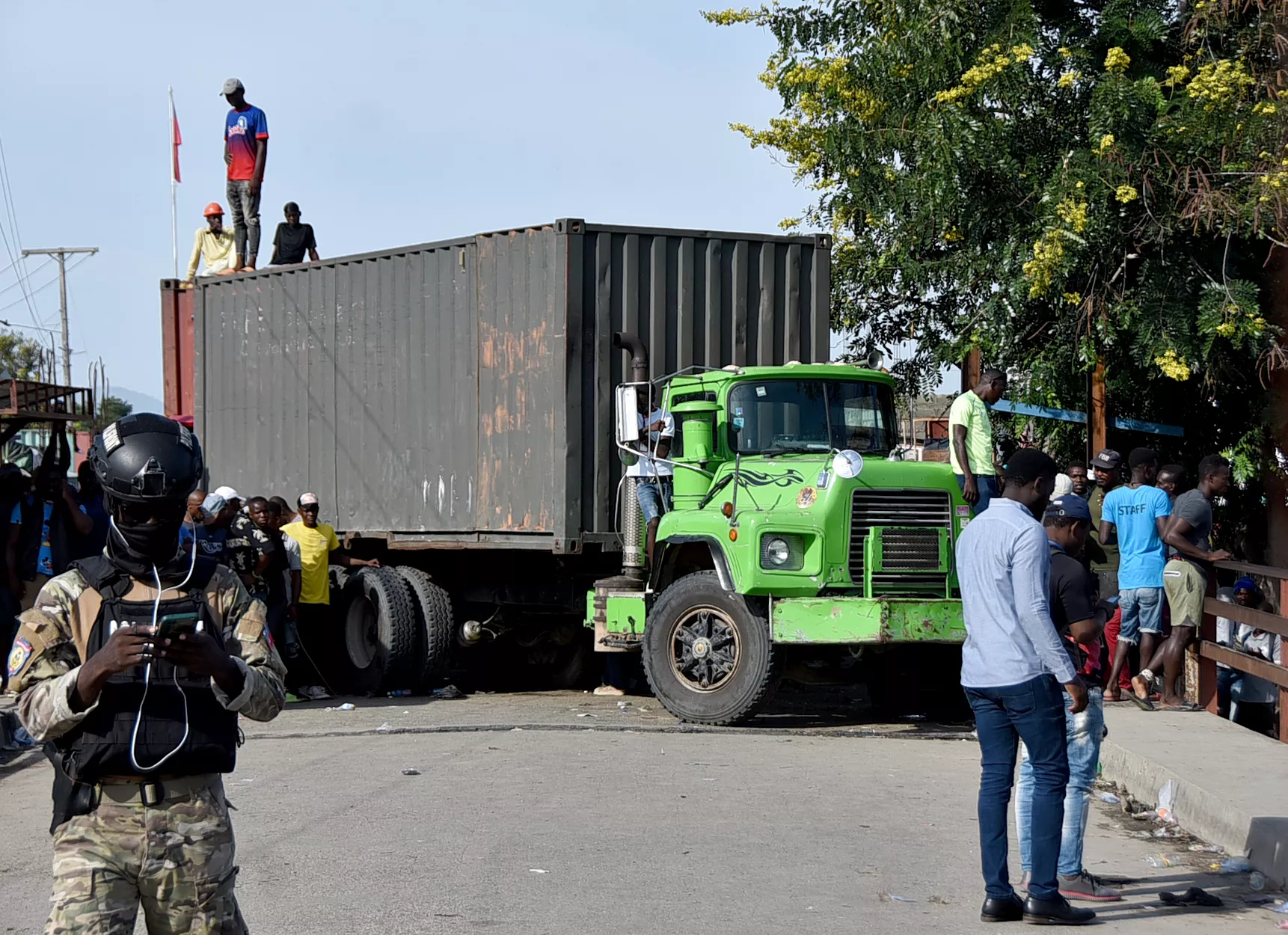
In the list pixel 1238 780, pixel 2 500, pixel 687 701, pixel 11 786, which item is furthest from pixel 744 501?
pixel 2 500

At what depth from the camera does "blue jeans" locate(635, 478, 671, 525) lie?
40.9 feet

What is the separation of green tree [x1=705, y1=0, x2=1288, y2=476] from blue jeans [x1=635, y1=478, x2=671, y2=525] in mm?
4570

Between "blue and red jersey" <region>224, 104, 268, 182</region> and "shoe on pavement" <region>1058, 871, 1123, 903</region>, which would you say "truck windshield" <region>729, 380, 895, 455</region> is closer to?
"shoe on pavement" <region>1058, 871, 1123, 903</region>

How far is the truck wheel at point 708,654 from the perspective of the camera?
11.4 meters

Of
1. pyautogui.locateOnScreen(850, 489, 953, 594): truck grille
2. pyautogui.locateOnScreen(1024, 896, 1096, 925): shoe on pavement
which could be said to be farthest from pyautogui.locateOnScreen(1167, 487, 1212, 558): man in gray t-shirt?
pyautogui.locateOnScreen(1024, 896, 1096, 925): shoe on pavement

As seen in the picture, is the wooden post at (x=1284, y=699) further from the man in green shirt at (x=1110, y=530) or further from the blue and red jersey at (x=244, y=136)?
the blue and red jersey at (x=244, y=136)

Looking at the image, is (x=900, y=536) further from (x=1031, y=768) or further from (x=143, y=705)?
(x=143, y=705)

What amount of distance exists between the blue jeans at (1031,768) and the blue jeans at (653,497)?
6.40 m

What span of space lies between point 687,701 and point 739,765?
1.81 m

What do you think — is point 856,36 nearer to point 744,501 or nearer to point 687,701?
point 744,501

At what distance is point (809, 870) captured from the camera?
7.00 metres

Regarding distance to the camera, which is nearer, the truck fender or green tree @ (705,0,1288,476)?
the truck fender

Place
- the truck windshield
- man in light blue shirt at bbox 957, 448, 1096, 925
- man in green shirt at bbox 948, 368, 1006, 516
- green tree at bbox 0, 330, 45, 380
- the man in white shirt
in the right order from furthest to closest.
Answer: green tree at bbox 0, 330, 45, 380, the man in white shirt, the truck windshield, man in green shirt at bbox 948, 368, 1006, 516, man in light blue shirt at bbox 957, 448, 1096, 925

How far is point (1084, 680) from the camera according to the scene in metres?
6.72
